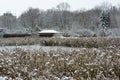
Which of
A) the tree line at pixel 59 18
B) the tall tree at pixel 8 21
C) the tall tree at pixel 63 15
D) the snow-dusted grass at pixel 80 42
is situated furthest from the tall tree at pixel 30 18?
the snow-dusted grass at pixel 80 42

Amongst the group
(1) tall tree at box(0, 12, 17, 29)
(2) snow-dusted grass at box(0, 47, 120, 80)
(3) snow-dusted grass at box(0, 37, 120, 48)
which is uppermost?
(1) tall tree at box(0, 12, 17, 29)

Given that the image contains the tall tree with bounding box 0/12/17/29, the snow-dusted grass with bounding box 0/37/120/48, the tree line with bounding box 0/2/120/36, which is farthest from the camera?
the tall tree with bounding box 0/12/17/29

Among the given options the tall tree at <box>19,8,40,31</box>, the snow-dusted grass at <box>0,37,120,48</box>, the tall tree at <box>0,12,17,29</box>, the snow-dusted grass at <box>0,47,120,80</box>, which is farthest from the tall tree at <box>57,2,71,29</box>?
the snow-dusted grass at <box>0,47,120,80</box>

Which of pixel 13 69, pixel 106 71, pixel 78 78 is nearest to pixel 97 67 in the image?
pixel 106 71

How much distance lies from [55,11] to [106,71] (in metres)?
51.3

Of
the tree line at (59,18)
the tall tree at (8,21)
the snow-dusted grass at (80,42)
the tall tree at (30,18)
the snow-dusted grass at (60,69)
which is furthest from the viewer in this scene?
the tall tree at (8,21)

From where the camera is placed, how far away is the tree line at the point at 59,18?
152 feet

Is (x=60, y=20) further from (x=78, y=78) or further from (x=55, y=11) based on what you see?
(x=78, y=78)

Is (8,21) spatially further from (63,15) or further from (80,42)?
(80,42)

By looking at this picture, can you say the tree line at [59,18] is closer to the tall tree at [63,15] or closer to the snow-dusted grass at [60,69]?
the tall tree at [63,15]

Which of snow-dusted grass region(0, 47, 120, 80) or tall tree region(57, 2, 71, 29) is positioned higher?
tall tree region(57, 2, 71, 29)

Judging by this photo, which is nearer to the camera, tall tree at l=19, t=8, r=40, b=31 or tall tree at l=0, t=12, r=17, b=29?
tall tree at l=19, t=8, r=40, b=31

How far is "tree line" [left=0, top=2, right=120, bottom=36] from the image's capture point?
4647 centimetres

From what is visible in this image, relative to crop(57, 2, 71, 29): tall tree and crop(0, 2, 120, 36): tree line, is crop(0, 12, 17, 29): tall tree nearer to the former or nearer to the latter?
crop(0, 2, 120, 36): tree line
